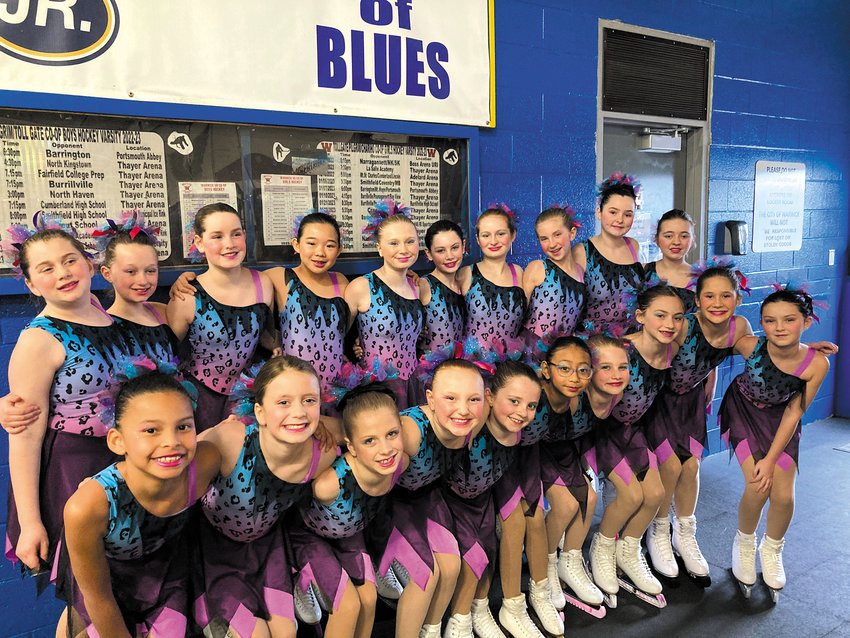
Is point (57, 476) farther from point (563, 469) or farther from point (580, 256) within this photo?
point (580, 256)

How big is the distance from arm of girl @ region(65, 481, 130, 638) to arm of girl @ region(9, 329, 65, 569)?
294 millimetres

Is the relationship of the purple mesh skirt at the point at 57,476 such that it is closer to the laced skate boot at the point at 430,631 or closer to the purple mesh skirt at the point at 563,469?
the laced skate boot at the point at 430,631

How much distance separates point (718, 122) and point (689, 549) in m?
2.85

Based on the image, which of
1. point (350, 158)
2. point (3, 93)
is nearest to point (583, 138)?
point (350, 158)

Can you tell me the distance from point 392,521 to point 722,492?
2467mm

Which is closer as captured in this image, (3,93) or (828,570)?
(3,93)

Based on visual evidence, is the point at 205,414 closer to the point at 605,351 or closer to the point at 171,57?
the point at 171,57

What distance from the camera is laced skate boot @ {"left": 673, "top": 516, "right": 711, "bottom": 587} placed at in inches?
109

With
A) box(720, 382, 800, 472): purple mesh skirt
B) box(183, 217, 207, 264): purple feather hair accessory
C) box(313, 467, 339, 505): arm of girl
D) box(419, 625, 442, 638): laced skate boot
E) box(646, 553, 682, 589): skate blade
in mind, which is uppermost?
box(183, 217, 207, 264): purple feather hair accessory

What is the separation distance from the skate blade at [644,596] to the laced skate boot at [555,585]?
307 mm

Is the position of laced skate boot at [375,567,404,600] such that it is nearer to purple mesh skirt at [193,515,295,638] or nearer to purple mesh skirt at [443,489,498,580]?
purple mesh skirt at [443,489,498,580]

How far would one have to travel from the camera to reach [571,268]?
2.89 m

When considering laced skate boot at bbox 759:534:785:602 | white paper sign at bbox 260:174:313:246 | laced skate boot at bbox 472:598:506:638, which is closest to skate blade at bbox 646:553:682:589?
laced skate boot at bbox 759:534:785:602

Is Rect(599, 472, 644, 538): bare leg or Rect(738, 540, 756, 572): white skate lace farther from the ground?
Rect(599, 472, 644, 538): bare leg
